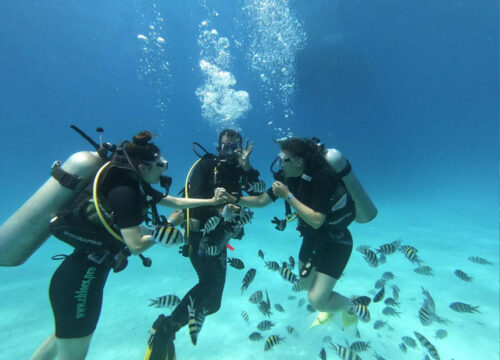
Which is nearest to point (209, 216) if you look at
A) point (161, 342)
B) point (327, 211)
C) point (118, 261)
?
point (118, 261)

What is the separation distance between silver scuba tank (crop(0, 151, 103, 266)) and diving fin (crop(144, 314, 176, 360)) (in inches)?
93.7

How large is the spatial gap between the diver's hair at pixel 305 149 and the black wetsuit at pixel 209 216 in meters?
0.95

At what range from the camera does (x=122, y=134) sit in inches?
3223

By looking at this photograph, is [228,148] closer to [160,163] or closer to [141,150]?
[160,163]

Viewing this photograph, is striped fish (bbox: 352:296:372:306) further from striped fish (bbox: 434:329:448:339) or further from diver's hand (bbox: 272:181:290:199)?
striped fish (bbox: 434:329:448:339)

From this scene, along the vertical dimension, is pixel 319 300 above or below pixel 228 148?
below

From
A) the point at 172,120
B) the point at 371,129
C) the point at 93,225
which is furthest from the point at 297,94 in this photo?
the point at 172,120

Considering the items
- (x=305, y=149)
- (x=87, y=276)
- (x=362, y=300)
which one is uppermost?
(x=305, y=149)

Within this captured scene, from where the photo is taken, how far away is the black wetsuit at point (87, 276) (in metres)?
2.80

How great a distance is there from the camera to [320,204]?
3.68 meters

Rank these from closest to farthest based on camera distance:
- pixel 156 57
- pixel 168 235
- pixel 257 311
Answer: pixel 168 235 → pixel 257 311 → pixel 156 57

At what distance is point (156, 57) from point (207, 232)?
4245 centimetres

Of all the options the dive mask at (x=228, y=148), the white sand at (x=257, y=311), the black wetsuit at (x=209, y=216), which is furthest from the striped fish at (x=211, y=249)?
the white sand at (x=257, y=311)

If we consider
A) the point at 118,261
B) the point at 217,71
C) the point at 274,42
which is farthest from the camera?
the point at 217,71
